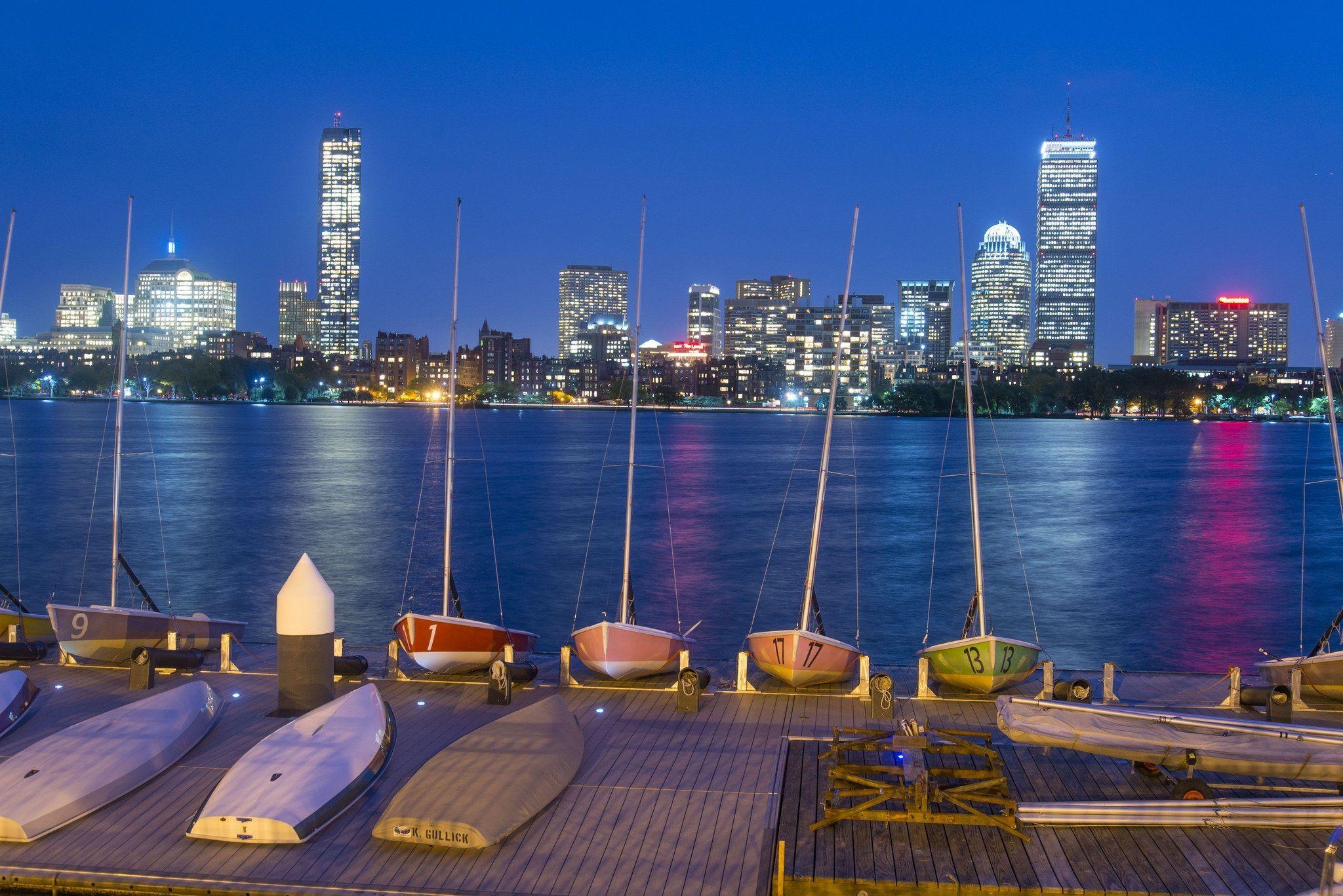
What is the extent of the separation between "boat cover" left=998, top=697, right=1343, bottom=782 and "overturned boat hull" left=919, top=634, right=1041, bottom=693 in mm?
3597

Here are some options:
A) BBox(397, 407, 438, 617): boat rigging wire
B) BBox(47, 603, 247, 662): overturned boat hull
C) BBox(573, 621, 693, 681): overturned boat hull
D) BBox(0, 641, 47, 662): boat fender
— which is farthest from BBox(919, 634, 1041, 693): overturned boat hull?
BBox(0, 641, 47, 662): boat fender

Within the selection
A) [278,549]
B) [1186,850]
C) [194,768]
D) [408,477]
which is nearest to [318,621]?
[194,768]

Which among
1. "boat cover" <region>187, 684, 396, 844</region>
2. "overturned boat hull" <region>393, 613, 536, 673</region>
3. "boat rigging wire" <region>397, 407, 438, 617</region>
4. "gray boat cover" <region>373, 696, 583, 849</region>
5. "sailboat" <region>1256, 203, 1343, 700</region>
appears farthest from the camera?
"boat rigging wire" <region>397, 407, 438, 617</region>

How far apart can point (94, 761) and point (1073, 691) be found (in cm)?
1243

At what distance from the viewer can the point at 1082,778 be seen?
12.1 meters

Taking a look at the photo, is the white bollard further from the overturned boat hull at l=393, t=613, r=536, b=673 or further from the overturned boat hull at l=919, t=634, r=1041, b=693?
the overturned boat hull at l=919, t=634, r=1041, b=693

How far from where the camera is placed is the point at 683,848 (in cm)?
1093

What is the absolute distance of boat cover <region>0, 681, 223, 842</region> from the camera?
11.2m

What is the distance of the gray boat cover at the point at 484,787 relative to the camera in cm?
1085

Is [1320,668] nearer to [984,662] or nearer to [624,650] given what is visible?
[984,662]

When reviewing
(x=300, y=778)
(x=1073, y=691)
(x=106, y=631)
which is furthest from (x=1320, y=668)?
(x=106, y=631)

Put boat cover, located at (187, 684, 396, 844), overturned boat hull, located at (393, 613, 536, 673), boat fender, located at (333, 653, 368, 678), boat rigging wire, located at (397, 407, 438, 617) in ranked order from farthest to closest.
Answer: boat rigging wire, located at (397, 407, 438, 617) → overturned boat hull, located at (393, 613, 536, 673) → boat fender, located at (333, 653, 368, 678) → boat cover, located at (187, 684, 396, 844)

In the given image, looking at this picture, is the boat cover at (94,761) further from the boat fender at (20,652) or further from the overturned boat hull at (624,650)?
the overturned boat hull at (624,650)

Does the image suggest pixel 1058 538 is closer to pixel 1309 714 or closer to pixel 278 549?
pixel 278 549
